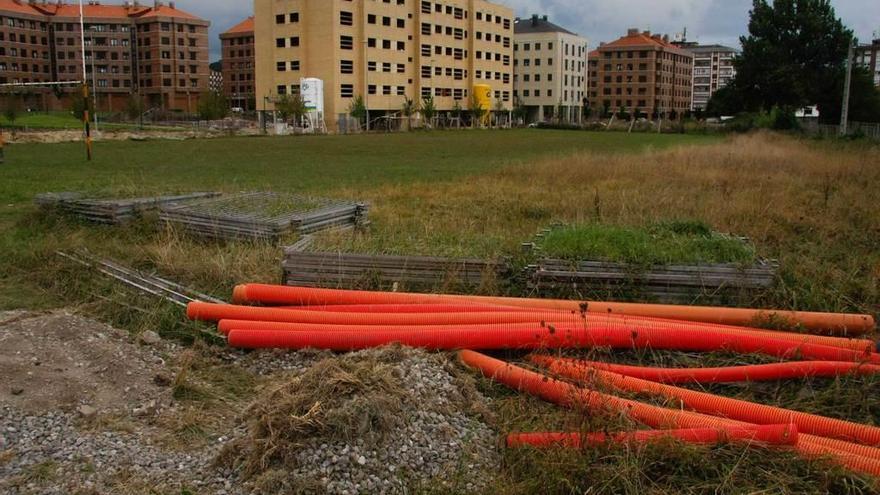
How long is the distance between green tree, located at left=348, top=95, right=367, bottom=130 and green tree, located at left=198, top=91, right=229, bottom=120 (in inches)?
495

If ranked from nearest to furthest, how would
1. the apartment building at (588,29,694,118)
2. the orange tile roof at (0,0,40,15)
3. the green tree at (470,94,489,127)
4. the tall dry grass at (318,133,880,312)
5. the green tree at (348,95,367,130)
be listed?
the tall dry grass at (318,133,880,312) < the green tree at (348,95,367,130) < the green tree at (470,94,489,127) < the orange tile roof at (0,0,40,15) < the apartment building at (588,29,694,118)

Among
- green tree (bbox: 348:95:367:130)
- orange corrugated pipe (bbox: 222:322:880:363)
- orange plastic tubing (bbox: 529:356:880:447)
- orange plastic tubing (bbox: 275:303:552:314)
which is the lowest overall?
orange plastic tubing (bbox: 529:356:880:447)

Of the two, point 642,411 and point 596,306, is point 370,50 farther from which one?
point 642,411

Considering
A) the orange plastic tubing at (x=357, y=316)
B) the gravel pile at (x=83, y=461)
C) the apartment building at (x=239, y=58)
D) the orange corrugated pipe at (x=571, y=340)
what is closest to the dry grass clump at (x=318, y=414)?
the gravel pile at (x=83, y=461)

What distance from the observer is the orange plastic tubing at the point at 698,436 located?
4.12m

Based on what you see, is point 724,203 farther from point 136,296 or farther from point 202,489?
point 202,489

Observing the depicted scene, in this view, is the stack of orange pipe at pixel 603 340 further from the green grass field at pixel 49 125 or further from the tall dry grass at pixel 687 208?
the green grass field at pixel 49 125

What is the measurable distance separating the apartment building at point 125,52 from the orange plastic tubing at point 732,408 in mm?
119439

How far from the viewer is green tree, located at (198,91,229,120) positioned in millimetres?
70375

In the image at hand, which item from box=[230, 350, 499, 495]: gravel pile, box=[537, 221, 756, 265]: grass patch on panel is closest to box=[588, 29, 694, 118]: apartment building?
box=[537, 221, 756, 265]: grass patch on panel

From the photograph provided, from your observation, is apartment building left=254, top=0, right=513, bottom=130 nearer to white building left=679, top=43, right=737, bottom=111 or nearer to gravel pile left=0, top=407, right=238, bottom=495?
gravel pile left=0, top=407, right=238, bottom=495

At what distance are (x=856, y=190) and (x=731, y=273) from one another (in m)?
10.1

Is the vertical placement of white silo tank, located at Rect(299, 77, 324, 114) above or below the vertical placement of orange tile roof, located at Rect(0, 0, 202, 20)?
below

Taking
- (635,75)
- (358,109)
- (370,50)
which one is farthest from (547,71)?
(358,109)
